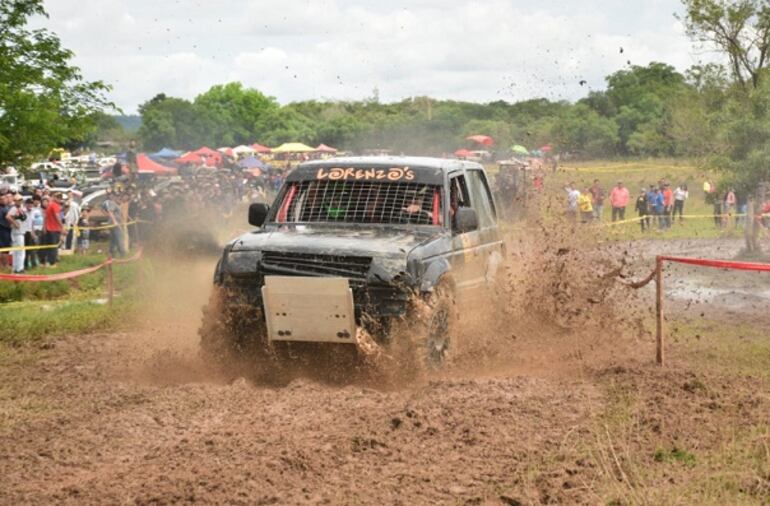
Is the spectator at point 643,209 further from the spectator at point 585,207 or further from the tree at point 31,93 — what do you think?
the tree at point 31,93

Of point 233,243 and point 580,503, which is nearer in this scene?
point 580,503

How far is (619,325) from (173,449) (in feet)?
24.5

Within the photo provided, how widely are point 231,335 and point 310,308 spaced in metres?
1.03

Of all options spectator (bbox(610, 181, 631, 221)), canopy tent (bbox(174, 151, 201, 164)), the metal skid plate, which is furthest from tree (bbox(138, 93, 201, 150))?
A: the metal skid plate

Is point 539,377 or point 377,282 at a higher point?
point 377,282

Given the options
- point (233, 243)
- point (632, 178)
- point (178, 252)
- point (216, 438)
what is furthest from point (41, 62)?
point (632, 178)

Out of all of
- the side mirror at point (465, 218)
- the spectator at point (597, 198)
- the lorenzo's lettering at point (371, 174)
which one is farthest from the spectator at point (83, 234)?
the side mirror at point (465, 218)

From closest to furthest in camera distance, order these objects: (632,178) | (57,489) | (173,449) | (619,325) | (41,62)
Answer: (57,489)
(173,449)
(619,325)
(41,62)
(632,178)

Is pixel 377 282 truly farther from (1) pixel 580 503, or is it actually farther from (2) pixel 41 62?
(2) pixel 41 62

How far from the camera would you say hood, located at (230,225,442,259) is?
9.75 m

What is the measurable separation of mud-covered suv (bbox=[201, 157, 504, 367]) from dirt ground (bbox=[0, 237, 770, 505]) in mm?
455

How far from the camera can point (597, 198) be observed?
112ft

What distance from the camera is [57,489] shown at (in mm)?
6785

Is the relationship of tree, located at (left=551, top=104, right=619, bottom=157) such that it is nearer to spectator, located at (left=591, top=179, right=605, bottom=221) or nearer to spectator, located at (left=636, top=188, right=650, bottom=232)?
spectator, located at (left=636, top=188, right=650, bottom=232)
